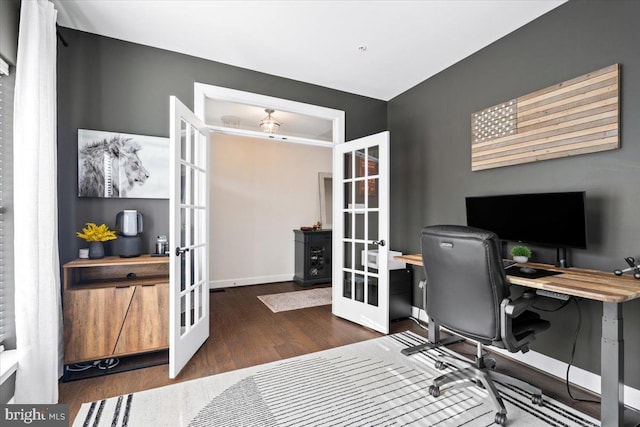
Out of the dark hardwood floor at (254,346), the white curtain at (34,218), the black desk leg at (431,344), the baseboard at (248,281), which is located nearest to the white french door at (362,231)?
the dark hardwood floor at (254,346)

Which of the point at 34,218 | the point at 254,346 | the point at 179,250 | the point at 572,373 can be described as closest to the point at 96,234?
the point at 34,218

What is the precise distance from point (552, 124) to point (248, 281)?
179 inches

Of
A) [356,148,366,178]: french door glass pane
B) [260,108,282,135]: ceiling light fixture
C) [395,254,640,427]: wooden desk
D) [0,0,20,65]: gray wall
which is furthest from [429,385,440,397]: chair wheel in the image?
[0,0,20,65]: gray wall

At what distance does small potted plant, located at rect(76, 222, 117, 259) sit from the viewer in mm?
2291

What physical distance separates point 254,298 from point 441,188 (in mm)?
2938

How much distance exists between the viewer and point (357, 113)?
375cm

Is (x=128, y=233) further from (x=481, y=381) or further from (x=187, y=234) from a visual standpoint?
(x=481, y=381)

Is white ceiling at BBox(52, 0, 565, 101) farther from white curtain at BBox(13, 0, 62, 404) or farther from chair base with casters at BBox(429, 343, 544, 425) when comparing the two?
chair base with casters at BBox(429, 343, 544, 425)

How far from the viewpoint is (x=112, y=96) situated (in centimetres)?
255

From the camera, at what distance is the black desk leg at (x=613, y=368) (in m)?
1.52

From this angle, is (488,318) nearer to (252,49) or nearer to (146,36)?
(252,49)

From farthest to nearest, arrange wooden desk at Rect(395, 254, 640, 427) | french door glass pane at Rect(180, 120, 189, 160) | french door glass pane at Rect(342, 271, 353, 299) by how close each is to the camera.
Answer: french door glass pane at Rect(342, 271, 353, 299), french door glass pane at Rect(180, 120, 189, 160), wooden desk at Rect(395, 254, 640, 427)

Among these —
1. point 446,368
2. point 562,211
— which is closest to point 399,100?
point 562,211

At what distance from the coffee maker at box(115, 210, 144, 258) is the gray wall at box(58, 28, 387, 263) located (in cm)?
12
